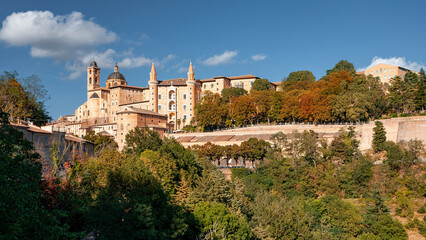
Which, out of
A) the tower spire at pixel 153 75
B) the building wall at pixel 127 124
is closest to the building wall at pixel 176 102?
the tower spire at pixel 153 75

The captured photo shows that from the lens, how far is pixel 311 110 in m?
51.3

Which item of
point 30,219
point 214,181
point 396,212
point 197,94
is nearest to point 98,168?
point 214,181

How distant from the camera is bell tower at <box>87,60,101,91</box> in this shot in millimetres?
92688

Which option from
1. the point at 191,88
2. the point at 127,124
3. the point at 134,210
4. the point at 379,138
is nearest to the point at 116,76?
the point at 191,88

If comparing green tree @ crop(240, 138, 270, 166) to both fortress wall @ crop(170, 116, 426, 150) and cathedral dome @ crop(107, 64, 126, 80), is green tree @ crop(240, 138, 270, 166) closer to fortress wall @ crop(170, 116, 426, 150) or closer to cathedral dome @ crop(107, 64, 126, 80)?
fortress wall @ crop(170, 116, 426, 150)

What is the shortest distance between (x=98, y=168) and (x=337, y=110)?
33996mm

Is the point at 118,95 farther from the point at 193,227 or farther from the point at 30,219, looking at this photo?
the point at 30,219

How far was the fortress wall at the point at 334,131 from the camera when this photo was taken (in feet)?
133

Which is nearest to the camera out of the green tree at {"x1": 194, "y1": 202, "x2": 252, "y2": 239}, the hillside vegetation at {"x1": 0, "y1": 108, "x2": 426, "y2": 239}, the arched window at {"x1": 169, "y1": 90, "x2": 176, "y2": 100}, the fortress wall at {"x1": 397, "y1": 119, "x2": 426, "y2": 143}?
the hillside vegetation at {"x1": 0, "y1": 108, "x2": 426, "y2": 239}

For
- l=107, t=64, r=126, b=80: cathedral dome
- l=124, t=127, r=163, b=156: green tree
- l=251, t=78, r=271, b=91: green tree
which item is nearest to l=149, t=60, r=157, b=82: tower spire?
l=107, t=64, r=126, b=80: cathedral dome

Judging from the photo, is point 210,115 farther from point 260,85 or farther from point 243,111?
point 260,85

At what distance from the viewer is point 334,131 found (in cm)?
4847

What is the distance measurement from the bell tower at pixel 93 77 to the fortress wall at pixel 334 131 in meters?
40.7

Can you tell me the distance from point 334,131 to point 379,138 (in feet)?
24.9
